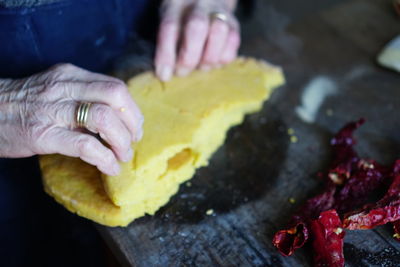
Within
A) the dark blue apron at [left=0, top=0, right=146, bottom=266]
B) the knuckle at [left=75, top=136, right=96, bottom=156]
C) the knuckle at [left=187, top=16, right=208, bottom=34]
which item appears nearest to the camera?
the knuckle at [left=75, top=136, right=96, bottom=156]

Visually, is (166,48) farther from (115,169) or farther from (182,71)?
(115,169)

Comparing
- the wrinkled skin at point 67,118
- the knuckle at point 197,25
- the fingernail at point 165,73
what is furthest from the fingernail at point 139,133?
the knuckle at point 197,25

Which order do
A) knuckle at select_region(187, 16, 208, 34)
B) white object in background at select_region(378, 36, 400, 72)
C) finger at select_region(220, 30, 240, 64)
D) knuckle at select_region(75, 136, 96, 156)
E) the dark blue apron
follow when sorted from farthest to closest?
white object in background at select_region(378, 36, 400, 72), finger at select_region(220, 30, 240, 64), knuckle at select_region(187, 16, 208, 34), the dark blue apron, knuckle at select_region(75, 136, 96, 156)

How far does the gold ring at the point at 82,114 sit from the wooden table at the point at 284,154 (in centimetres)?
45

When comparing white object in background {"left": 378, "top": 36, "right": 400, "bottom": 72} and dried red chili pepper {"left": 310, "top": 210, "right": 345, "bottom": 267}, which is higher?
white object in background {"left": 378, "top": 36, "right": 400, "bottom": 72}

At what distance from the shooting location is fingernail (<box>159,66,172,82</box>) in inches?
78.8

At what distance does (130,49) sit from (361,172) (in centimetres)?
137

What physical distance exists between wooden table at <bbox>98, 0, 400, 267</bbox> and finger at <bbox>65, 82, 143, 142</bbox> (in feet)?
1.46

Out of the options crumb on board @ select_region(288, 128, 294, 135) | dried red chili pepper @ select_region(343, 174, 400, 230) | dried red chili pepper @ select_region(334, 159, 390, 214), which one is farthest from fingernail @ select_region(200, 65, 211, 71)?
dried red chili pepper @ select_region(343, 174, 400, 230)

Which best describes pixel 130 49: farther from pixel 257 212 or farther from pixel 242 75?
pixel 257 212

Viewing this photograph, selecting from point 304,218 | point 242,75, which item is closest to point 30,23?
point 242,75

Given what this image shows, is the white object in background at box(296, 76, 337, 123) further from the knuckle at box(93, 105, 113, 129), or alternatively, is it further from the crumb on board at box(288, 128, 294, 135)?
the knuckle at box(93, 105, 113, 129)

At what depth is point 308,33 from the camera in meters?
2.63

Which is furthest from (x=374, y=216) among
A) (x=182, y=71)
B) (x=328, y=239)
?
(x=182, y=71)
